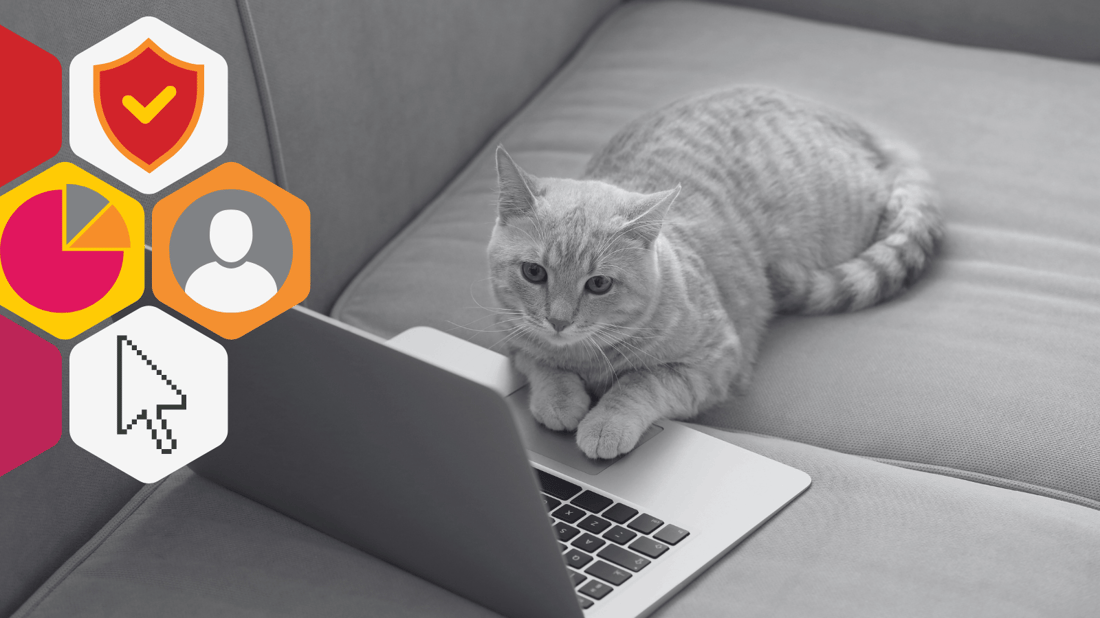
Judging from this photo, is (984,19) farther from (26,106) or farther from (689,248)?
(26,106)

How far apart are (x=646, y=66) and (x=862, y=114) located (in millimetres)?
508

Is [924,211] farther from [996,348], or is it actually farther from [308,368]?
[308,368]

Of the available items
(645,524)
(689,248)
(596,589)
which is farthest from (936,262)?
(596,589)

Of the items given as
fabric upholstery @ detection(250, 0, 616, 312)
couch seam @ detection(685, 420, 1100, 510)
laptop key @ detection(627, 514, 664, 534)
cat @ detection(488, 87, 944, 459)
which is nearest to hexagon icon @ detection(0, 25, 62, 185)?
fabric upholstery @ detection(250, 0, 616, 312)

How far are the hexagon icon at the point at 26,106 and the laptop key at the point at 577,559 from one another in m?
0.73

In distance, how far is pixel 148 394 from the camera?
0.89 meters

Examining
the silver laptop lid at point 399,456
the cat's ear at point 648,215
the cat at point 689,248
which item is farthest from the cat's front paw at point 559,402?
the silver laptop lid at point 399,456

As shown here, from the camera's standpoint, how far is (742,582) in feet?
3.17

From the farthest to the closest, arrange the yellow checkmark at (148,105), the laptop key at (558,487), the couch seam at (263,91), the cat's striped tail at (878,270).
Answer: the cat's striped tail at (878,270)
the couch seam at (263,91)
the yellow checkmark at (148,105)
the laptop key at (558,487)

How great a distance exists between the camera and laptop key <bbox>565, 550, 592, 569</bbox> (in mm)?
958

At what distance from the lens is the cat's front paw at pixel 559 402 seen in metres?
1.23

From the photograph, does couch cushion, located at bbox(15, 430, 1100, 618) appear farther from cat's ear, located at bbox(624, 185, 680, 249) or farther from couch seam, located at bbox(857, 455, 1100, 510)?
cat's ear, located at bbox(624, 185, 680, 249)

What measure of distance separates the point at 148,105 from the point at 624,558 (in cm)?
85

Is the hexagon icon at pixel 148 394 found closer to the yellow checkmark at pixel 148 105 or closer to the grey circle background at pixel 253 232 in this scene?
the grey circle background at pixel 253 232
